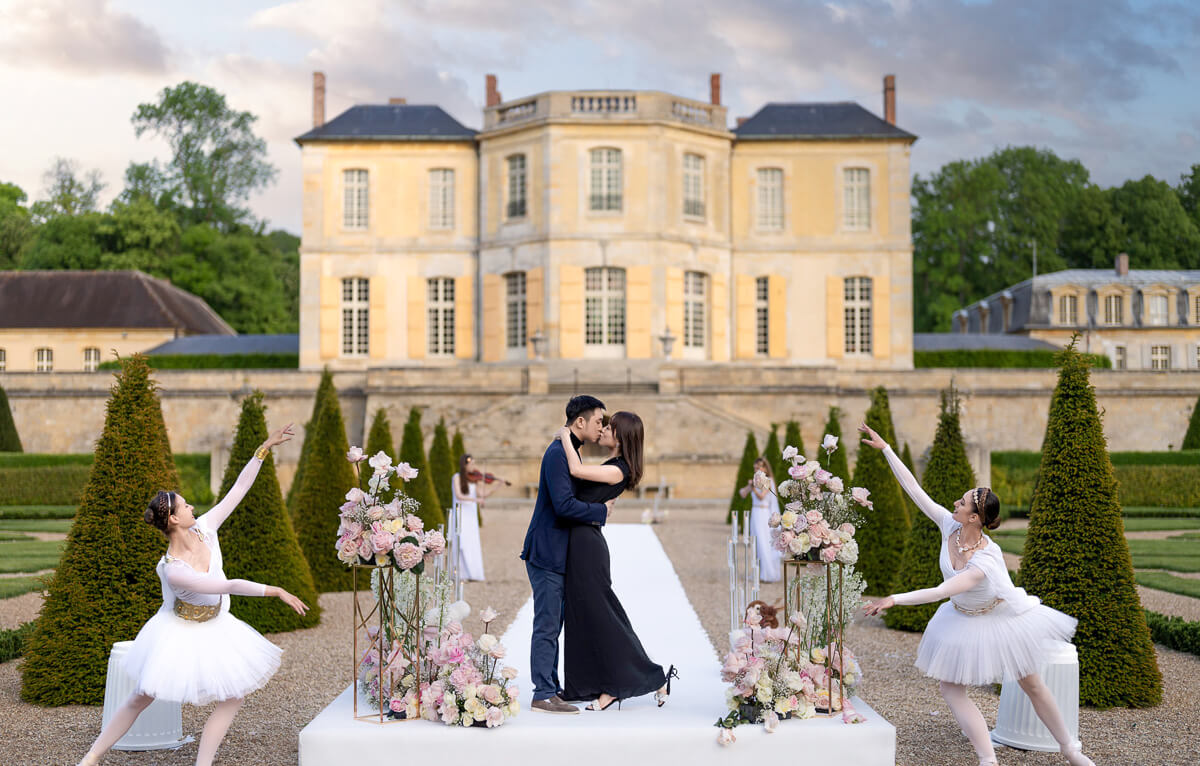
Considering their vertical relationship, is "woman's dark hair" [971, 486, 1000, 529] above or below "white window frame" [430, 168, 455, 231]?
below

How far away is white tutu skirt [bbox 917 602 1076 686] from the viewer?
5.14m

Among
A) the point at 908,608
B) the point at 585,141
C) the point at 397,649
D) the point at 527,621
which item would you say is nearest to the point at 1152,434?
the point at 585,141

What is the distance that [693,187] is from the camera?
3130 centimetres

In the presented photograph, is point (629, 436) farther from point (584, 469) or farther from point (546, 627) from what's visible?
point (546, 627)

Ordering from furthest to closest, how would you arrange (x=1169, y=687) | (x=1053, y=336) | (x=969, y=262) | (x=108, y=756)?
1. (x=969, y=262)
2. (x=1053, y=336)
3. (x=1169, y=687)
4. (x=108, y=756)

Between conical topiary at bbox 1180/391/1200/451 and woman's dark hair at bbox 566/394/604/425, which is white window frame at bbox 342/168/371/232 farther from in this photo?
woman's dark hair at bbox 566/394/604/425

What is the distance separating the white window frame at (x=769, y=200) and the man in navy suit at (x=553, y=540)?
27.5 m

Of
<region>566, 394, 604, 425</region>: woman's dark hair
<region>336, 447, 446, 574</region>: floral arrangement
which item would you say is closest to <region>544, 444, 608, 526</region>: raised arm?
<region>566, 394, 604, 425</region>: woman's dark hair

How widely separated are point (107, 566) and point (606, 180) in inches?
962

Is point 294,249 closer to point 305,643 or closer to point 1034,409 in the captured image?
point 1034,409

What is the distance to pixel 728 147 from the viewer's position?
31781 millimetres

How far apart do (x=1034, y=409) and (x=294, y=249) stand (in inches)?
1702

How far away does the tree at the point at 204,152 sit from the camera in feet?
159

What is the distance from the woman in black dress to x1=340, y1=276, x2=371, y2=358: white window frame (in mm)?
27124
